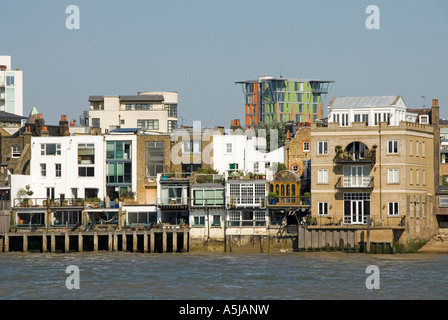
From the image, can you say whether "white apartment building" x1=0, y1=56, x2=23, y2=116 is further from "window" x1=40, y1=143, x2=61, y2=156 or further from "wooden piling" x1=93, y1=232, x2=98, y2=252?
"wooden piling" x1=93, y1=232, x2=98, y2=252

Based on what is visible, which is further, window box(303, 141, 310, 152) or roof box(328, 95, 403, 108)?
window box(303, 141, 310, 152)

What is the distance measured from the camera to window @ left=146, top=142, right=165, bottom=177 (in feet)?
374

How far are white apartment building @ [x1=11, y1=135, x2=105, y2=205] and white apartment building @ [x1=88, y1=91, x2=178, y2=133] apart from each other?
90.0 feet

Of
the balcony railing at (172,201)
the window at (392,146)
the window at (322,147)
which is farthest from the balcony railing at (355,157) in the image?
the balcony railing at (172,201)

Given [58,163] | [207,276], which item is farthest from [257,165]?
[207,276]

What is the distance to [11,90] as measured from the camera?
19062cm

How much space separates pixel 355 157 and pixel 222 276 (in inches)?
895

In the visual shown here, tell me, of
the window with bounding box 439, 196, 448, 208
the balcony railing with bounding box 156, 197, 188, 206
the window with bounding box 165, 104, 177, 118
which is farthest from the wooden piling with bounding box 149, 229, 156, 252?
the window with bounding box 165, 104, 177, 118

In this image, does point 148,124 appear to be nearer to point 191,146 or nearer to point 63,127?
point 63,127

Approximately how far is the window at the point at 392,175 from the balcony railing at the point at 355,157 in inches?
67.4

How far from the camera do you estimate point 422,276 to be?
84812 millimetres

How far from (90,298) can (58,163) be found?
41.8 meters

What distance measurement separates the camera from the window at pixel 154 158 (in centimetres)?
11388

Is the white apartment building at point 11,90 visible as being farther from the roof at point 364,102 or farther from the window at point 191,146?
the roof at point 364,102
